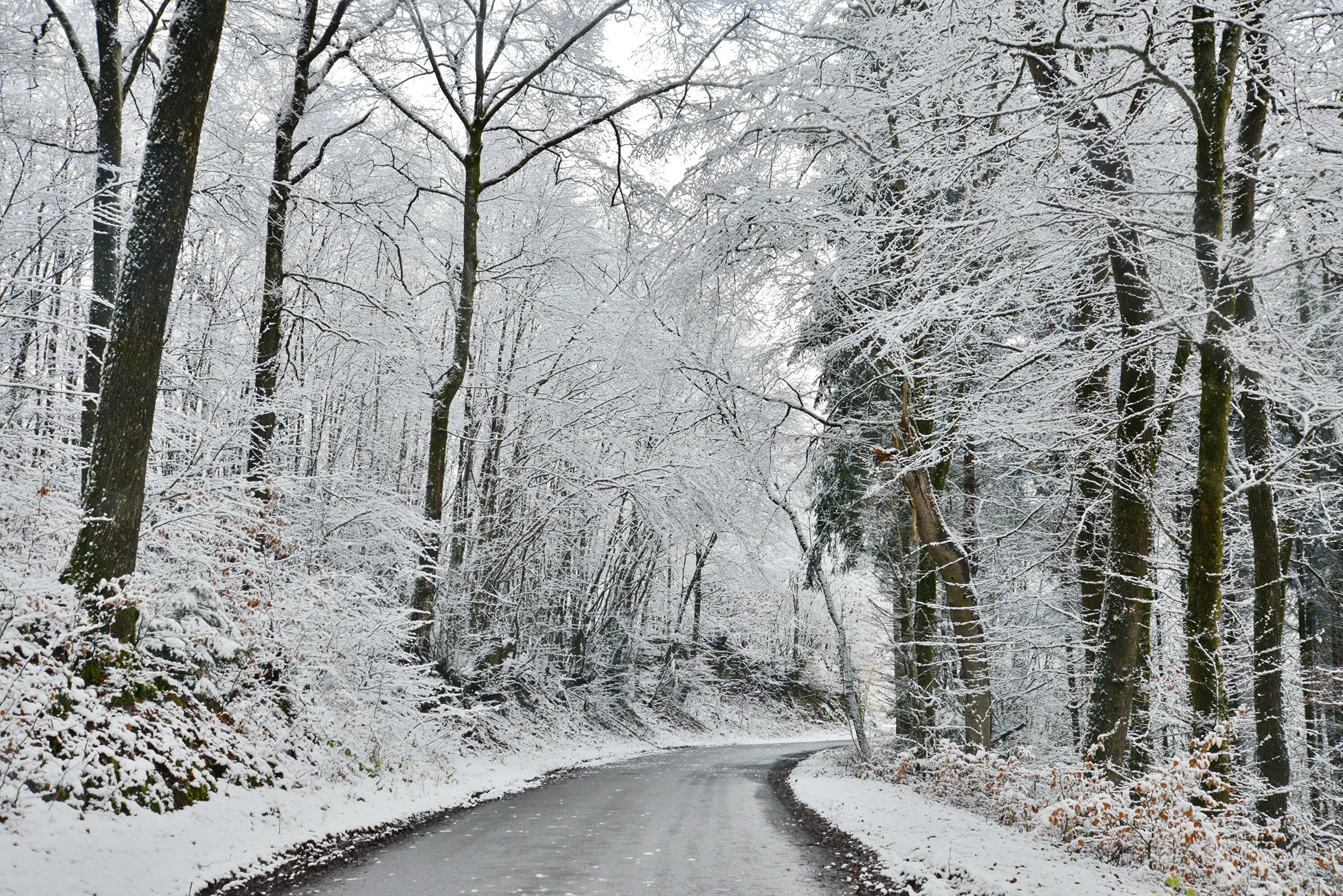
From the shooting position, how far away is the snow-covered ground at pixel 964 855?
213 inches

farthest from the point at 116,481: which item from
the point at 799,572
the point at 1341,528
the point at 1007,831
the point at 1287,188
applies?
the point at 799,572

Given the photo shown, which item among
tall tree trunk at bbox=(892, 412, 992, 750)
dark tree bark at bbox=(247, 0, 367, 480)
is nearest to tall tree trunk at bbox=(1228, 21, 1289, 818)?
tall tree trunk at bbox=(892, 412, 992, 750)

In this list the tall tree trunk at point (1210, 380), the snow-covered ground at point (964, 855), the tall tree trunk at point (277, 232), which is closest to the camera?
the snow-covered ground at point (964, 855)

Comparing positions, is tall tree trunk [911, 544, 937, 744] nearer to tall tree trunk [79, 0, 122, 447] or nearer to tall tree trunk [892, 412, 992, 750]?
tall tree trunk [892, 412, 992, 750]

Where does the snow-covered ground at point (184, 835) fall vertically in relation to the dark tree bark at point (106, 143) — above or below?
below

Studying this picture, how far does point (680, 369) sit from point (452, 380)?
11.7ft

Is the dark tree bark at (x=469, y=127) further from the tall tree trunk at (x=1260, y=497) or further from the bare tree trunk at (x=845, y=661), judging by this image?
the tall tree trunk at (x=1260, y=497)

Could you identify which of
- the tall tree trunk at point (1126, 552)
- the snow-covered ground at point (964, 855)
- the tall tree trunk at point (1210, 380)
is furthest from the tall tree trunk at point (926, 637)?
the tall tree trunk at point (1210, 380)

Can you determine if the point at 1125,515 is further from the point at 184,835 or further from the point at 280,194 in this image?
the point at 280,194

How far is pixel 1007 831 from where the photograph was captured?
744cm

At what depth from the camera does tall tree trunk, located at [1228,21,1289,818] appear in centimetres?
600

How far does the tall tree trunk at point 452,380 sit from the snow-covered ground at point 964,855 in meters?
6.82

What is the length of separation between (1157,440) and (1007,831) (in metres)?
3.69

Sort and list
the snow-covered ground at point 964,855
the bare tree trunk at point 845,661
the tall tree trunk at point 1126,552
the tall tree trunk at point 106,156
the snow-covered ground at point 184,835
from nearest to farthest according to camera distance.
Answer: the snow-covered ground at point 184,835
the snow-covered ground at point 964,855
the tall tree trunk at point 1126,552
the tall tree trunk at point 106,156
the bare tree trunk at point 845,661
